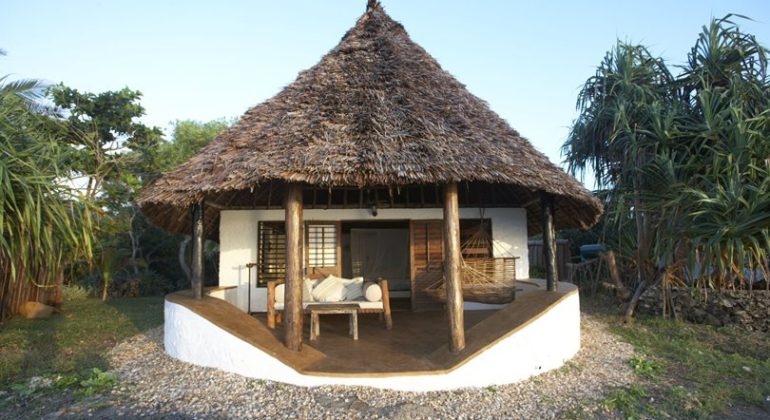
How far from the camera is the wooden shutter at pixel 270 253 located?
7.79 meters

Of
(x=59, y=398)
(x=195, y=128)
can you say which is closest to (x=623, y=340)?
(x=59, y=398)

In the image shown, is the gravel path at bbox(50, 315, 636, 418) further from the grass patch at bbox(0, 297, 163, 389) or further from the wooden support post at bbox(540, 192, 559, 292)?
the wooden support post at bbox(540, 192, 559, 292)

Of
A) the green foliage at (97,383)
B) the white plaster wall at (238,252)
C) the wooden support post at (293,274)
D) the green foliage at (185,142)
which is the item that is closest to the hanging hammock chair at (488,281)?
the wooden support post at (293,274)

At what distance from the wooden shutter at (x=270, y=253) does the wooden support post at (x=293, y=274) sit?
2.99m

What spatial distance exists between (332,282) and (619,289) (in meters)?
5.99

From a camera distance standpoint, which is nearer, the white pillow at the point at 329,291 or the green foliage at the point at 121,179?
the white pillow at the point at 329,291

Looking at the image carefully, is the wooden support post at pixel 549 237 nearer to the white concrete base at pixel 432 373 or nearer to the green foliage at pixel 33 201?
the white concrete base at pixel 432 373

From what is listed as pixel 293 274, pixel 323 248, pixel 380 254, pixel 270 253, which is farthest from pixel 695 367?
pixel 380 254

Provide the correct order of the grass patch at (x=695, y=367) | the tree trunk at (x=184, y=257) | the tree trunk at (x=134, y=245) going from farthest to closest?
the tree trunk at (x=184, y=257), the tree trunk at (x=134, y=245), the grass patch at (x=695, y=367)

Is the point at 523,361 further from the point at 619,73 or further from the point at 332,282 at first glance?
the point at 619,73

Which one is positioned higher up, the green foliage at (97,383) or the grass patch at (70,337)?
the green foliage at (97,383)

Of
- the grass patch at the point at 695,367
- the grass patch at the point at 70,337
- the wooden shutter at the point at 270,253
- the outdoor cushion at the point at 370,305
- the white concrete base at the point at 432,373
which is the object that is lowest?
the grass patch at the point at 695,367

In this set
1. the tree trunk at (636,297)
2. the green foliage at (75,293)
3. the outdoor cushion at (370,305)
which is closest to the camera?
the outdoor cushion at (370,305)

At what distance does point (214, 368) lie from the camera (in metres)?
4.88
